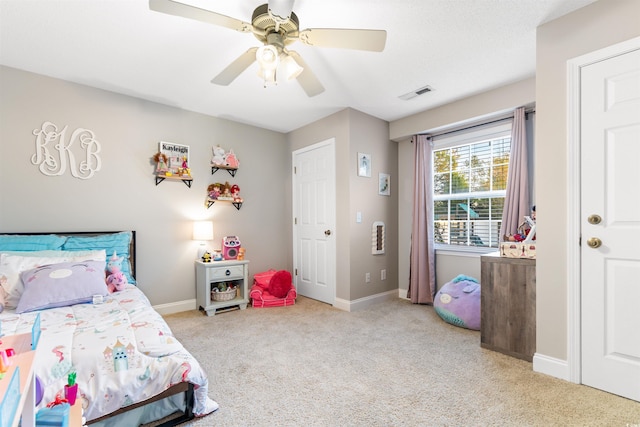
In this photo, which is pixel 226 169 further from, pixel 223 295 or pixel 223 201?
pixel 223 295

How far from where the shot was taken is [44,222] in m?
2.77

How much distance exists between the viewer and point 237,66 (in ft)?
6.38

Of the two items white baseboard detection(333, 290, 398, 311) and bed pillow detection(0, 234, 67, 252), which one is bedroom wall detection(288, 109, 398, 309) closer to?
white baseboard detection(333, 290, 398, 311)

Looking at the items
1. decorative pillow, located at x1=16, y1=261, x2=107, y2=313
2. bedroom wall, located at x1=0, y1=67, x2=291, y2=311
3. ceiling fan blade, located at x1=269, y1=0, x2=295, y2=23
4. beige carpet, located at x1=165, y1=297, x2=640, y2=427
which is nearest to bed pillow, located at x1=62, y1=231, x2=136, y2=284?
bedroom wall, located at x1=0, y1=67, x2=291, y2=311

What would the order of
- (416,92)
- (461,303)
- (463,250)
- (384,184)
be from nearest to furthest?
(461,303) < (416,92) < (463,250) < (384,184)

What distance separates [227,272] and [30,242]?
174 centimetres

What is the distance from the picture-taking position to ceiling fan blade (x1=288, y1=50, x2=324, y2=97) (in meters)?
1.95

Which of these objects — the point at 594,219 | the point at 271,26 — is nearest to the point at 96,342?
the point at 271,26

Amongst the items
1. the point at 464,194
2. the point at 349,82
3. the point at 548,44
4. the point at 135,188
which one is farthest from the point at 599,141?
the point at 135,188

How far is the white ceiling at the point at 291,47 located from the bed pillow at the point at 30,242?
58.4 inches

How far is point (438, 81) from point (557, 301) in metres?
2.10

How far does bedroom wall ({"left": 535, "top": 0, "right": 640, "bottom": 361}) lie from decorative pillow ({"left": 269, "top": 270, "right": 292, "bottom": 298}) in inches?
102

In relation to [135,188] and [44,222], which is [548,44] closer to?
[135,188]

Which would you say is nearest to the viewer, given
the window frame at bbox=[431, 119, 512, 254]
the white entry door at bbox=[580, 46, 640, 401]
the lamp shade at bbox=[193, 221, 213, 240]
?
the white entry door at bbox=[580, 46, 640, 401]
